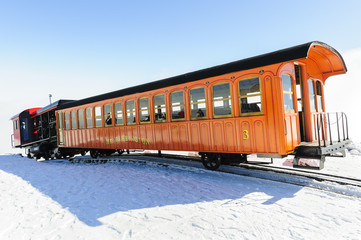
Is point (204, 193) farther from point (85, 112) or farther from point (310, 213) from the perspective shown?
point (85, 112)

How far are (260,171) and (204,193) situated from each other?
2.39 metres

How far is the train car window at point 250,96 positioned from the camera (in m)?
6.03

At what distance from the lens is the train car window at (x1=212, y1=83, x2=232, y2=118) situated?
6531 millimetres

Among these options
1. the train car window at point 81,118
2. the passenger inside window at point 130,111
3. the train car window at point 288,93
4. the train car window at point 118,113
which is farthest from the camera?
the train car window at point 81,118

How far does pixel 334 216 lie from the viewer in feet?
13.5

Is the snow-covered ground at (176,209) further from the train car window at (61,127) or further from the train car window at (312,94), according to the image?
the train car window at (61,127)

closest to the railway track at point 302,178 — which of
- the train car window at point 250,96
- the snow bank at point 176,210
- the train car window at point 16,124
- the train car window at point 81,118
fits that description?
the snow bank at point 176,210

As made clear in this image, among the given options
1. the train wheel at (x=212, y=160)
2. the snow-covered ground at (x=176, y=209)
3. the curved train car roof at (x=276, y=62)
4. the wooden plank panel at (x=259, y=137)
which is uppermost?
the curved train car roof at (x=276, y=62)

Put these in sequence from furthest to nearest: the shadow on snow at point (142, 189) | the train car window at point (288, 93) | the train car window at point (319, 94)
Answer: the train car window at point (319, 94)
the train car window at point (288, 93)
the shadow on snow at point (142, 189)

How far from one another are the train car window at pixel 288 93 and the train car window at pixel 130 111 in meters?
5.49

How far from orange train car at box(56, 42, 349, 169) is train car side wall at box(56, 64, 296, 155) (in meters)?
0.02

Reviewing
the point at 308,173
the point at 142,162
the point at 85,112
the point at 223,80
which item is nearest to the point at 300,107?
the point at 308,173

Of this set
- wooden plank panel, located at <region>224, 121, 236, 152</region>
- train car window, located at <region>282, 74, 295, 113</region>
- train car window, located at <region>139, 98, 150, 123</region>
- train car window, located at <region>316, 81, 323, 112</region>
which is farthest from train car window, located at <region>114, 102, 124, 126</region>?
train car window, located at <region>316, 81, 323, 112</region>

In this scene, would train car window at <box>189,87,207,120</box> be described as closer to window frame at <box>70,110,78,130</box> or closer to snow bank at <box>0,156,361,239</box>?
snow bank at <box>0,156,361,239</box>
